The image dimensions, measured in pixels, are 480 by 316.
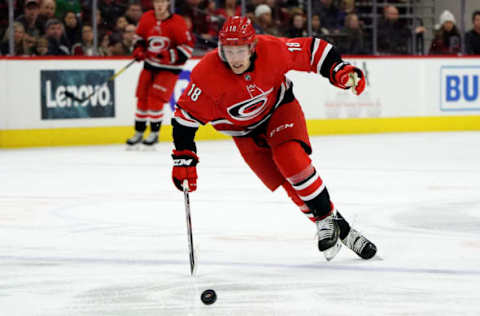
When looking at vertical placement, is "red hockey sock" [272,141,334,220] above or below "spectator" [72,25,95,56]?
below

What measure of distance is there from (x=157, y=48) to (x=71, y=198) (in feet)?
11.8

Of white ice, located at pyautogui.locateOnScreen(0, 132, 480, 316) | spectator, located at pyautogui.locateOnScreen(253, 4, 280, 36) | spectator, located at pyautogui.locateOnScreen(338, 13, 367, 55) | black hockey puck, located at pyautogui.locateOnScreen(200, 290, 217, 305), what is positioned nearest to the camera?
black hockey puck, located at pyautogui.locateOnScreen(200, 290, 217, 305)

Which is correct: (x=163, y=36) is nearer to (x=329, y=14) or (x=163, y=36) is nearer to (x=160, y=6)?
(x=160, y=6)

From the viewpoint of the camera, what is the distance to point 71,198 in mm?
5582

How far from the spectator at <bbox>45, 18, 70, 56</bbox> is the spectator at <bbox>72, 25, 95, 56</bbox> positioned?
94 mm

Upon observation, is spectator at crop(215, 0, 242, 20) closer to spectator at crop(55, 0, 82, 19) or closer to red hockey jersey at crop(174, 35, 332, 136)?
spectator at crop(55, 0, 82, 19)

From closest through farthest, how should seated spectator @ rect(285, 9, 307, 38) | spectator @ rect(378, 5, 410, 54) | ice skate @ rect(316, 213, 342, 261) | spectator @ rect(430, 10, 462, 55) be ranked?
1. ice skate @ rect(316, 213, 342, 261)
2. seated spectator @ rect(285, 9, 307, 38)
3. spectator @ rect(378, 5, 410, 54)
4. spectator @ rect(430, 10, 462, 55)

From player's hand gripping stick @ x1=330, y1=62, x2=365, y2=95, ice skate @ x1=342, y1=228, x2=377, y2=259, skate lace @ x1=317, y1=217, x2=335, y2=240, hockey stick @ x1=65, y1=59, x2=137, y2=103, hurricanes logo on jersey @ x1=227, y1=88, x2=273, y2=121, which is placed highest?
player's hand gripping stick @ x1=330, y1=62, x2=365, y2=95

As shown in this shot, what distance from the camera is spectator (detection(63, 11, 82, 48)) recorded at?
30.4ft

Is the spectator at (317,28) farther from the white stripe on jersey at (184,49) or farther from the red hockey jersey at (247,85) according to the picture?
the red hockey jersey at (247,85)

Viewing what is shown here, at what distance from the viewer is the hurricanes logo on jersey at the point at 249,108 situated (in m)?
3.50

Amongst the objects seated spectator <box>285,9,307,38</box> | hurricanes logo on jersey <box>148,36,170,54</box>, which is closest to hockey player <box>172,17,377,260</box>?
hurricanes logo on jersey <box>148,36,170,54</box>

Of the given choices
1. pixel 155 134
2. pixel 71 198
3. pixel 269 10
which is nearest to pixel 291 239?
pixel 71 198

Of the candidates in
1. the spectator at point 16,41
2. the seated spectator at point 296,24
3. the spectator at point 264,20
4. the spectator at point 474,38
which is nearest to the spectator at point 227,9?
the spectator at point 264,20
